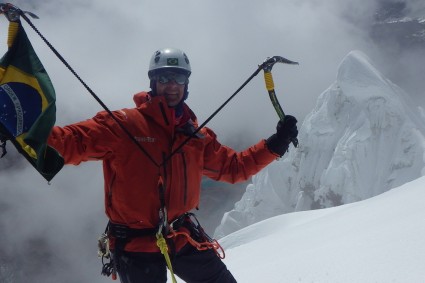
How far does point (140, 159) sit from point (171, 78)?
0.80 m

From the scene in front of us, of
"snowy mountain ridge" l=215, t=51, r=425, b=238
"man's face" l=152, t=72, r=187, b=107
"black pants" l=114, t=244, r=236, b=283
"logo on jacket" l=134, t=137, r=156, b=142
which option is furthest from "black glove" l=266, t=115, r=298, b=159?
"snowy mountain ridge" l=215, t=51, r=425, b=238

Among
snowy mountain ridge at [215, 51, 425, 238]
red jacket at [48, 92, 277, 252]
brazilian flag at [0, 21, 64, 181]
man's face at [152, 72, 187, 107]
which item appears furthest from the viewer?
snowy mountain ridge at [215, 51, 425, 238]

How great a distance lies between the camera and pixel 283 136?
386 cm

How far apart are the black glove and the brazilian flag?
72.4 inches

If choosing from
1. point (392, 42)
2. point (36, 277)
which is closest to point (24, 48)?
point (392, 42)

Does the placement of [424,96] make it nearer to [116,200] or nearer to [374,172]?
[374,172]

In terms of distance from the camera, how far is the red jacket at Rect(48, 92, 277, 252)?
3070mm

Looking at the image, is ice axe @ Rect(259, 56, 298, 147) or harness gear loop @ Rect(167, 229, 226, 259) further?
ice axe @ Rect(259, 56, 298, 147)

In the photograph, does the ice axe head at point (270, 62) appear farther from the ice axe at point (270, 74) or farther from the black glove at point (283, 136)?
the black glove at point (283, 136)

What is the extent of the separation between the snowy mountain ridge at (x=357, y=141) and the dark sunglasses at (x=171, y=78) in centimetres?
3003

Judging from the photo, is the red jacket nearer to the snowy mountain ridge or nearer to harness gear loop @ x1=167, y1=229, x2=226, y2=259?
harness gear loop @ x1=167, y1=229, x2=226, y2=259

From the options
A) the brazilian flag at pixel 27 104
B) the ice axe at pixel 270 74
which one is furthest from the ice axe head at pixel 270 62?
the brazilian flag at pixel 27 104

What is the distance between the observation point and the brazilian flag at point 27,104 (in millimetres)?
2643

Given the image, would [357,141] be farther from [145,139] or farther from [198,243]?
[145,139]
